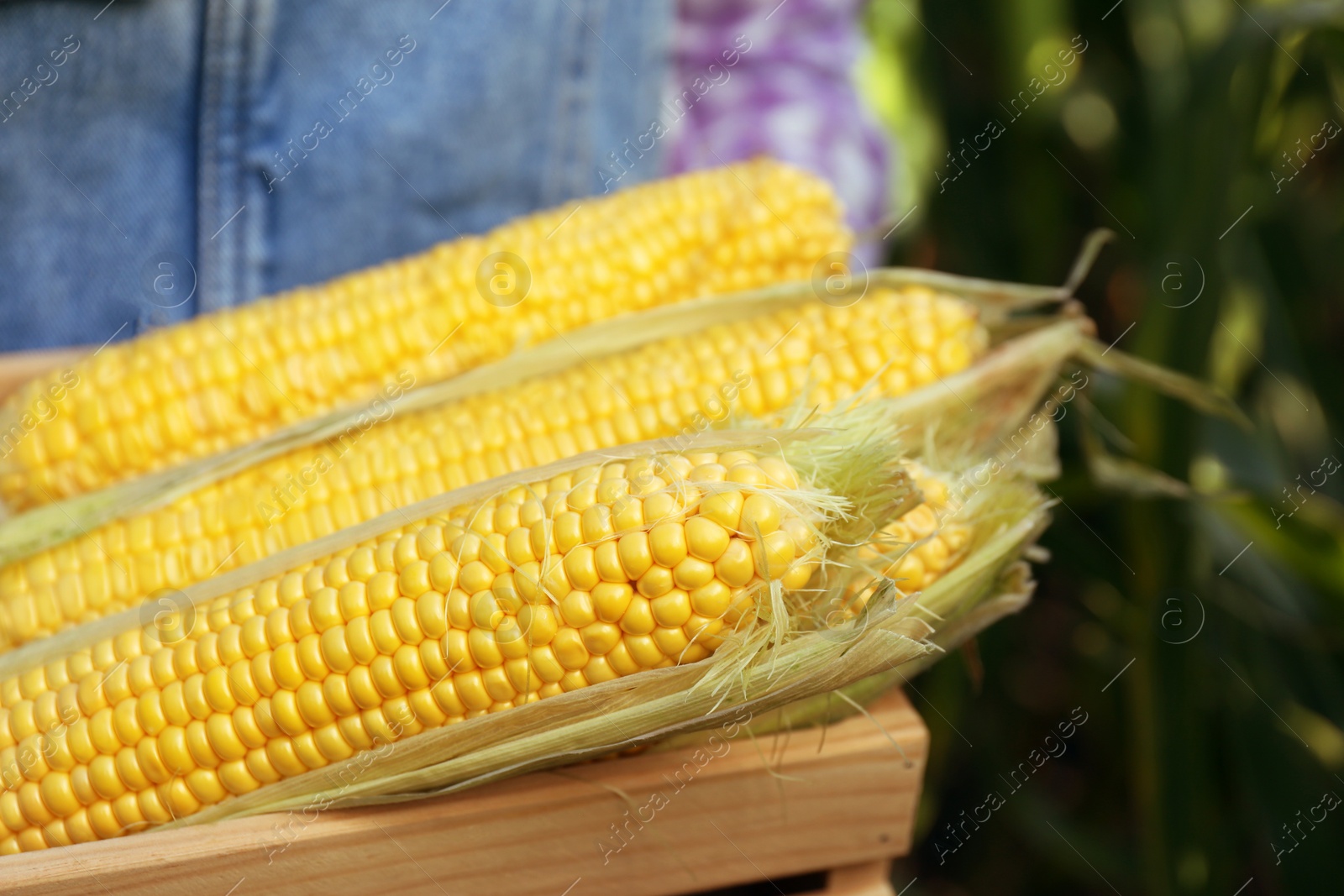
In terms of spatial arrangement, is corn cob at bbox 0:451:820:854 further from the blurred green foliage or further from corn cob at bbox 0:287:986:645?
the blurred green foliage

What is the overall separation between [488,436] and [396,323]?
17cm

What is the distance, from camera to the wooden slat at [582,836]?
50 centimetres

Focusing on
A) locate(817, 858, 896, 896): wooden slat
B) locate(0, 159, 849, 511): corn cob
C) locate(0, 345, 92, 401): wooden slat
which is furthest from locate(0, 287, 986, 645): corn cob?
locate(817, 858, 896, 896): wooden slat

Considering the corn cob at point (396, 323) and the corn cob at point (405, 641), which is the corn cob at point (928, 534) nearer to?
the corn cob at point (405, 641)

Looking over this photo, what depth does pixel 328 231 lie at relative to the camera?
3.39 ft

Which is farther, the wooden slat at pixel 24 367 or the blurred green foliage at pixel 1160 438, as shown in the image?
the blurred green foliage at pixel 1160 438

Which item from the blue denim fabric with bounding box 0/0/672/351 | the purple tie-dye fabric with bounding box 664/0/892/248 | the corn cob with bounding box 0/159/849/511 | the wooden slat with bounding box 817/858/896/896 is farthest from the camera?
the purple tie-dye fabric with bounding box 664/0/892/248

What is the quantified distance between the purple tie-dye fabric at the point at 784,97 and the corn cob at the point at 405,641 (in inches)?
31.9

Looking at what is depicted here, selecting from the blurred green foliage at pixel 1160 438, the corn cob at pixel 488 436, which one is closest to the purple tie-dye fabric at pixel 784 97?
the blurred green foliage at pixel 1160 438

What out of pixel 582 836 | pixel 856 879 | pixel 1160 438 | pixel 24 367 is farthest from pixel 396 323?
pixel 1160 438

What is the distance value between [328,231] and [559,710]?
728mm

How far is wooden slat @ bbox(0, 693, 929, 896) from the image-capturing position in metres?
0.50

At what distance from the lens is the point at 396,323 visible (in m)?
0.79

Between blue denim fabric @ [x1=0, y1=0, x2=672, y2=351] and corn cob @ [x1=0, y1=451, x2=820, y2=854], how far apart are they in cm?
52
